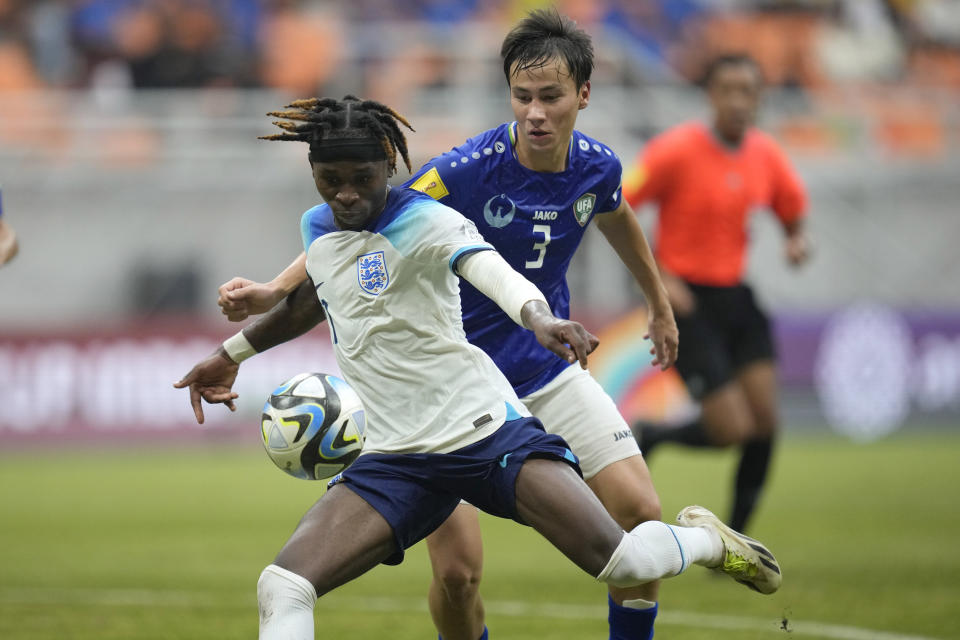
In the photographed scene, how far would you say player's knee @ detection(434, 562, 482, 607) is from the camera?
201 inches

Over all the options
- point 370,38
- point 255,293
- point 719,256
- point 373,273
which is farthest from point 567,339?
point 370,38

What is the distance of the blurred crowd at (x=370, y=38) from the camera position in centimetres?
1909

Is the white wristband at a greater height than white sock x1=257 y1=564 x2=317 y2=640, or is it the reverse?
the white wristband

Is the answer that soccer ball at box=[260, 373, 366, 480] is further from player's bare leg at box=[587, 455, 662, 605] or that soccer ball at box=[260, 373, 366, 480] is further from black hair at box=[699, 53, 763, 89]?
black hair at box=[699, 53, 763, 89]

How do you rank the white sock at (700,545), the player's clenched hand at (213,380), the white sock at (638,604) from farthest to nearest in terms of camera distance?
the white sock at (638,604)
the player's clenched hand at (213,380)
the white sock at (700,545)

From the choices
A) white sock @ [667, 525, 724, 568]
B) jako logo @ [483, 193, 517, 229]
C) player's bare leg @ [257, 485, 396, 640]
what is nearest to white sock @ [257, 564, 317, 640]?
player's bare leg @ [257, 485, 396, 640]

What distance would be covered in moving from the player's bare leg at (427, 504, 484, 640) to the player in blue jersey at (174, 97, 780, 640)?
45cm

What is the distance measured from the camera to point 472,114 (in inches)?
718

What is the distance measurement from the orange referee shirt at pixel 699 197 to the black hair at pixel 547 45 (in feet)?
11.4

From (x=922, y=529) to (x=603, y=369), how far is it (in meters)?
5.87

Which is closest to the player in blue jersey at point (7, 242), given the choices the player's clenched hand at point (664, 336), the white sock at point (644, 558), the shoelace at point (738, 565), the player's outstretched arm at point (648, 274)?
the player's outstretched arm at point (648, 274)

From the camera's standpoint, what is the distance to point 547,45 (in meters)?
5.07

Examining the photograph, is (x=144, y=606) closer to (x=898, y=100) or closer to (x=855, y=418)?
(x=855, y=418)

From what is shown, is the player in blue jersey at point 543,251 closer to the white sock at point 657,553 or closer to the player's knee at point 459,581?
the player's knee at point 459,581
